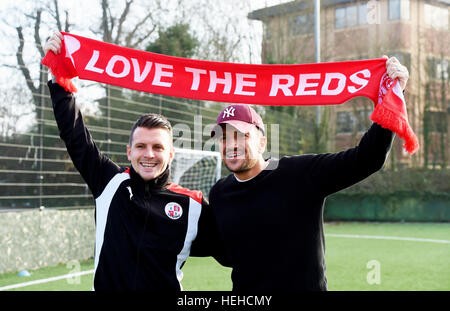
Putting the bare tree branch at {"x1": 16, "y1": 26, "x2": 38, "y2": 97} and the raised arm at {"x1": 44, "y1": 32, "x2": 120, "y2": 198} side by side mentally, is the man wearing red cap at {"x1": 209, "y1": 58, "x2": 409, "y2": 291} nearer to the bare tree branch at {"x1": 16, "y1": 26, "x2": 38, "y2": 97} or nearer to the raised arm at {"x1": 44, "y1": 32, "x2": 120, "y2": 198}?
the raised arm at {"x1": 44, "y1": 32, "x2": 120, "y2": 198}

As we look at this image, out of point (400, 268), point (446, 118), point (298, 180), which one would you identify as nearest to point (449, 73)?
point (446, 118)

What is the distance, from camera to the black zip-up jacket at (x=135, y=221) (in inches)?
107

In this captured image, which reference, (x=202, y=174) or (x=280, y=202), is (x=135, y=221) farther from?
(x=202, y=174)

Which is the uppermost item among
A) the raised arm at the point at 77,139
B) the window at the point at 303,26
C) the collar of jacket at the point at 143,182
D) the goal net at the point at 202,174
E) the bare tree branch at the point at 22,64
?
the window at the point at 303,26

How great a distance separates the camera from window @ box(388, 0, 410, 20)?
2467 centimetres

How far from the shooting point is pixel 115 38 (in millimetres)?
15922

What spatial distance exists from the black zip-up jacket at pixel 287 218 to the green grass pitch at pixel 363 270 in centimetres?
414

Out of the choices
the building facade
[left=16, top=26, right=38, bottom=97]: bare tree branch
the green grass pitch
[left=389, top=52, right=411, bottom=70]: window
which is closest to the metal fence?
[left=16, top=26, right=38, bottom=97]: bare tree branch

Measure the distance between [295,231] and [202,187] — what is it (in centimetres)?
952

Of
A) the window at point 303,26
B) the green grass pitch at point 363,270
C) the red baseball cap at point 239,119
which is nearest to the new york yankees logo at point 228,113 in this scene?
the red baseball cap at point 239,119

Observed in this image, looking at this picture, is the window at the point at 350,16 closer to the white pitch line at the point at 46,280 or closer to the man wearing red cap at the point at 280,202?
the white pitch line at the point at 46,280

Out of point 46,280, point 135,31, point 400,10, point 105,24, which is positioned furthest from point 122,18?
point 400,10

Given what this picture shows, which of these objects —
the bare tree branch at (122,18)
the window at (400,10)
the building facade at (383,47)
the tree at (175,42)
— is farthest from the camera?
the window at (400,10)
